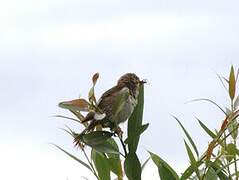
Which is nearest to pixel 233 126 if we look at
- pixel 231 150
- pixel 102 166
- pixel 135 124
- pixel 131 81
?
pixel 231 150

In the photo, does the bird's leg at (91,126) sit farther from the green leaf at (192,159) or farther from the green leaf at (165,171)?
the green leaf at (192,159)

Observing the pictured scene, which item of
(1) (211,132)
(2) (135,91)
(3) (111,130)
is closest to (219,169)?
(1) (211,132)

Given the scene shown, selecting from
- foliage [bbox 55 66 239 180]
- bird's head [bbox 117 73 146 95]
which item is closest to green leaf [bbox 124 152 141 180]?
foliage [bbox 55 66 239 180]

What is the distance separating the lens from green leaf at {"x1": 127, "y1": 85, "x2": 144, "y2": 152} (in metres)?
1.89

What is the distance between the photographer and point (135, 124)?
198cm

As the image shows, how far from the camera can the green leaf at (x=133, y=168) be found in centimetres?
187

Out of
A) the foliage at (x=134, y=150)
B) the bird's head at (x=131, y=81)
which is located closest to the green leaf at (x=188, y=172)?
the foliage at (x=134, y=150)

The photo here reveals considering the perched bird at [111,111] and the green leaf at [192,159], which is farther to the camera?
the perched bird at [111,111]

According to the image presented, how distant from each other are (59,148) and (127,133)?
251 millimetres

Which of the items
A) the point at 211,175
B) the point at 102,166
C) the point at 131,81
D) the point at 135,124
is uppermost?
the point at 131,81

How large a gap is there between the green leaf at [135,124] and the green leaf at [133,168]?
0.12 feet

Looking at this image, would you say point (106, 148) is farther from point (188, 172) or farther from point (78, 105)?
point (188, 172)

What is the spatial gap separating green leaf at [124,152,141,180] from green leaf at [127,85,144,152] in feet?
0.12

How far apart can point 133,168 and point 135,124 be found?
0.17 metres
